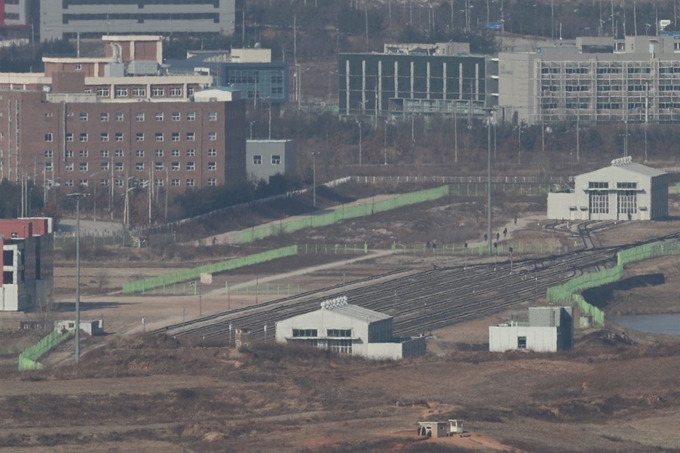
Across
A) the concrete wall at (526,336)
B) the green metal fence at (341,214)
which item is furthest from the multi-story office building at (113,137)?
the concrete wall at (526,336)

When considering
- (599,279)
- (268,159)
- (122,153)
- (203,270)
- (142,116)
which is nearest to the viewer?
(599,279)

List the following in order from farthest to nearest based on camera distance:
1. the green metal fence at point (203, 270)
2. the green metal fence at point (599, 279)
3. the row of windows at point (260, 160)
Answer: the row of windows at point (260, 160)
the green metal fence at point (203, 270)
the green metal fence at point (599, 279)

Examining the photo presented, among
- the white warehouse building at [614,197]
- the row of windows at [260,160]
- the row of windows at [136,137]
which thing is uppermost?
the row of windows at [136,137]

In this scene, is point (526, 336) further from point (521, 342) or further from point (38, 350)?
point (38, 350)

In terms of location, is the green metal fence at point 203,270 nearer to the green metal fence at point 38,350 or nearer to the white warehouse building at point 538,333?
the green metal fence at point 38,350

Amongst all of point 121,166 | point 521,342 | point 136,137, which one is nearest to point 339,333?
point 521,342

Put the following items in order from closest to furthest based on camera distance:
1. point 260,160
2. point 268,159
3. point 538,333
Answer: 1. point 538,333
2. point 268,159
3. point 260,160

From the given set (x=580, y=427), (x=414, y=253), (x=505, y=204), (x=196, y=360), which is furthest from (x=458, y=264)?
(x=580, y=427)
